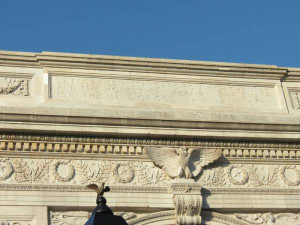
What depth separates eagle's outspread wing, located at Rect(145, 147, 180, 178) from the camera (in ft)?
40.1

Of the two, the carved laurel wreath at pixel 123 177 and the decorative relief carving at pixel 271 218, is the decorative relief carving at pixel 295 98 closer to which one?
the decorative relief carving at pixel 271 218

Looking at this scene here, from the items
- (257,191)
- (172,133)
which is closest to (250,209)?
(257,191)

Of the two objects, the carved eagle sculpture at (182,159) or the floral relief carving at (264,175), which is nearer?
the carved eagle sculpture at (182,159)

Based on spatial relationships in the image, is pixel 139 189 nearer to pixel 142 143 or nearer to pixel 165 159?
pixel 165 159

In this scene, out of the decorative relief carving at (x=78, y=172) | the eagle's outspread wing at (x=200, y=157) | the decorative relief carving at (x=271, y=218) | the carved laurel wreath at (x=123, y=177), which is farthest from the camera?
the eagle's outspread wing at (x=200, y=157)

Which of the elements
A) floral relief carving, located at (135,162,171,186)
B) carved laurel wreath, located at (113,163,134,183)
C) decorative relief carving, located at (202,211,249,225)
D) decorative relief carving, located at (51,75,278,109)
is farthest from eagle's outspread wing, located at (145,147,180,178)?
decorative relief carving, located at (51,75,278,109)

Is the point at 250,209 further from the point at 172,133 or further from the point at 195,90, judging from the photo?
the point at 195,90

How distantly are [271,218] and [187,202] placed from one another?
1967mm

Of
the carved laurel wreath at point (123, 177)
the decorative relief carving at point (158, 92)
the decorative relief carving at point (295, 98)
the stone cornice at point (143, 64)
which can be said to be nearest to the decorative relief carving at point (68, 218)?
the carved laurel wreath at point (123, 177)

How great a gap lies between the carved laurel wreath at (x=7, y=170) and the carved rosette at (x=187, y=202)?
322 centimetres

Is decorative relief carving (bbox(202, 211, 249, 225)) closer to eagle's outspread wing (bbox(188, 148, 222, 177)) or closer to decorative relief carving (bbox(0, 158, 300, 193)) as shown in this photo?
decorative relief carving (bbox(0, 158, 300, 193))

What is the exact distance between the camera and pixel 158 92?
1362 centimetres

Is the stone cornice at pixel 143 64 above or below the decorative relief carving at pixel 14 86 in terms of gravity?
above

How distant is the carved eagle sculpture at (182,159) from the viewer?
12227mm
